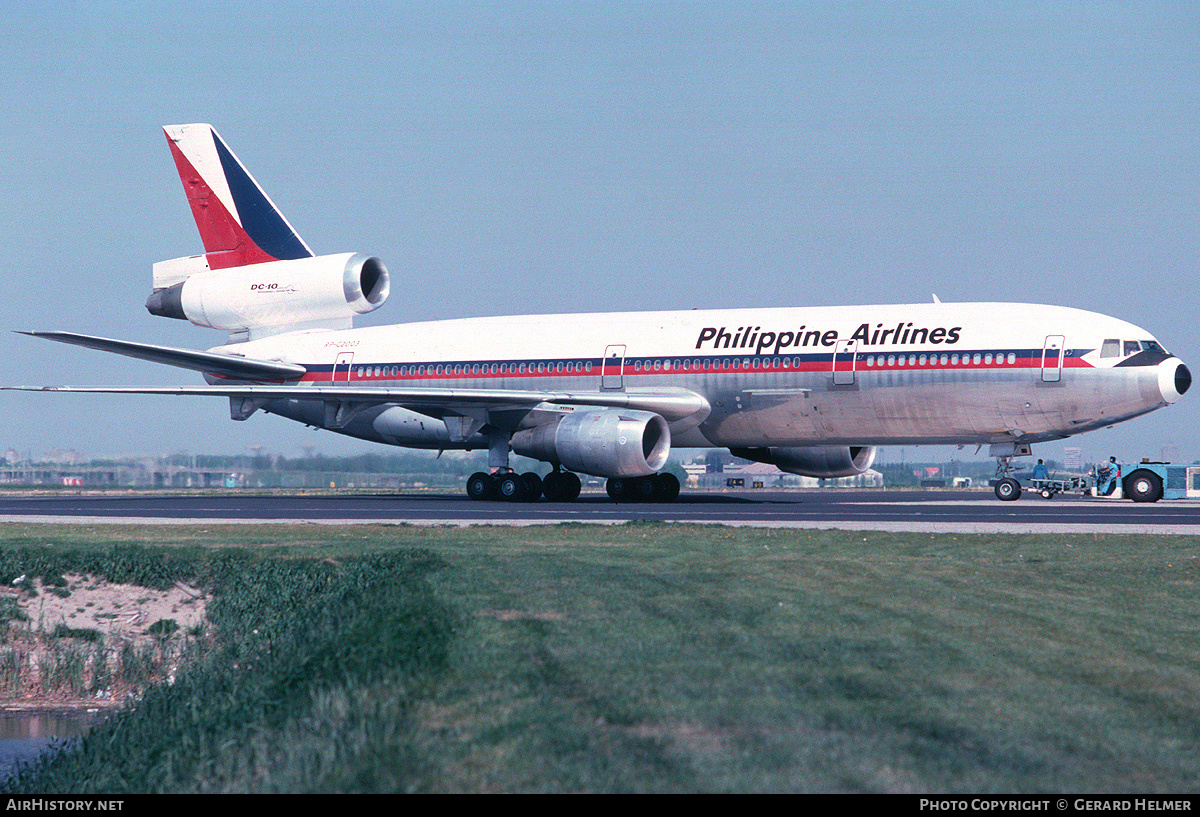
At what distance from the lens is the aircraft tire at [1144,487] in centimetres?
3131

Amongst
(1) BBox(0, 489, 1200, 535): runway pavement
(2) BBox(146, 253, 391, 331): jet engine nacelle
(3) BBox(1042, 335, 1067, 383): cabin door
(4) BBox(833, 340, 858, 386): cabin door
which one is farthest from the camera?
(2) BBox(146, 253, 391, 331): jet engine nacelle

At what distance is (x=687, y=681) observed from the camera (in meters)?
Result: 6.84

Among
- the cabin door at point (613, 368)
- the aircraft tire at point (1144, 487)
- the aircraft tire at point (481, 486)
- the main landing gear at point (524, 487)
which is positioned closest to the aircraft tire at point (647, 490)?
the main landing gear at point (524, 487)

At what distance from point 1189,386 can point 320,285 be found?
24.0 meters

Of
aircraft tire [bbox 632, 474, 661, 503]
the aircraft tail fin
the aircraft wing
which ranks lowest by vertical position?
aircraft tire [bbox 632, 474, 661, 503]

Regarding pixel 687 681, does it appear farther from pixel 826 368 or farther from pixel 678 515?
pixel 826 368

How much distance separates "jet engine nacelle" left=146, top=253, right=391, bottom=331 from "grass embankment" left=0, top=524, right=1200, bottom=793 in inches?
849

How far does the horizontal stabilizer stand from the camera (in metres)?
30.9

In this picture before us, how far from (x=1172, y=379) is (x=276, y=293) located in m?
25.2

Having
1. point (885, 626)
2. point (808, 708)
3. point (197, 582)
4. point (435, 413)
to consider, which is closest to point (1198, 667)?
point (885, 626)

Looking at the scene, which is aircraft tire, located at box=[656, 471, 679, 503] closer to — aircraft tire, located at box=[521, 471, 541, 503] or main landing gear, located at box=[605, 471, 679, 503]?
main landing gear, located at box=[605, 471, 679, 503]

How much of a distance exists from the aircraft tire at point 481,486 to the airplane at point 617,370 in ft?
0.20

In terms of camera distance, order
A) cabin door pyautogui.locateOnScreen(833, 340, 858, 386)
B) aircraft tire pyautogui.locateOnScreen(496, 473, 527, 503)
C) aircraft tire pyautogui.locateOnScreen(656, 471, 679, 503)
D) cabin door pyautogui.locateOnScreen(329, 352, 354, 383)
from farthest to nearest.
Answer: cabin door pyautogui.locateOnScreen(329, 352, 354, 383) → aircraft tire pyautogui.locateOnScreen(656, 471, 679, 503) → aircraft tire pyautogui.locateOnScreen(496, 473, 527, 503) → cabin door pyautogui.locateOnScreen(833, 340, 858, 386)

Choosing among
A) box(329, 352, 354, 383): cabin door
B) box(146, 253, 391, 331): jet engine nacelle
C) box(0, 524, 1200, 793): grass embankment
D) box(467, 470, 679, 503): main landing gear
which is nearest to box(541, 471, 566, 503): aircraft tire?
box(467, 470, 679, 503): main landing gear
